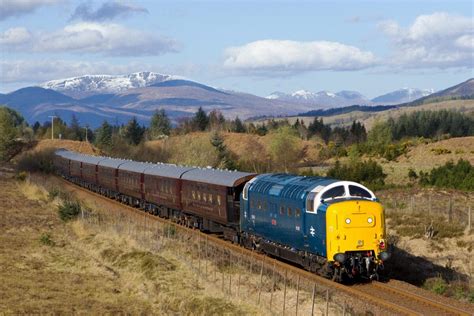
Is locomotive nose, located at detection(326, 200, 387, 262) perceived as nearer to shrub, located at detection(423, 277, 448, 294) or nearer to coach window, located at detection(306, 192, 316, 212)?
coach window, located at detection(306, 192, 316, 212)

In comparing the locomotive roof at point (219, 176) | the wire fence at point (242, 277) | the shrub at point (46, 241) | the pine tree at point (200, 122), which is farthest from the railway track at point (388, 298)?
the pine tree at point (200, 122)

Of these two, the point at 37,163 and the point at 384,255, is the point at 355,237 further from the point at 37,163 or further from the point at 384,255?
the point at 37,163

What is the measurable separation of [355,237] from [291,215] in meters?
3.99

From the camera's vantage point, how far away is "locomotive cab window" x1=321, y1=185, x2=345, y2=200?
2812cm

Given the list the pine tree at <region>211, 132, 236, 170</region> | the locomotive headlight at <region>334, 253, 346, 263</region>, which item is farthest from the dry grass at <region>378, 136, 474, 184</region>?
the locomotive headlight at <region>334, 253, 346, 263</region>

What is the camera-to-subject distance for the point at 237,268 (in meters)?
30.9

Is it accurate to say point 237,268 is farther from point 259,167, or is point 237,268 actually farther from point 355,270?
point 259,167

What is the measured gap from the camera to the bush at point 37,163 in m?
123

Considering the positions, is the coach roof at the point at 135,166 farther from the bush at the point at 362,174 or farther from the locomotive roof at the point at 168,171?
the bush at the point at 362,174

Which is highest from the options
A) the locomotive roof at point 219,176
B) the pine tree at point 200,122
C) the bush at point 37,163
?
the pine tree at point 200,122

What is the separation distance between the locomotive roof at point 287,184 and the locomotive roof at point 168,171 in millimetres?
15712

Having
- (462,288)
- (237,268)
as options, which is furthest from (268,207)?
(462,288)

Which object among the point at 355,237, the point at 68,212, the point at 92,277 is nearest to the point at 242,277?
the point at 355,237

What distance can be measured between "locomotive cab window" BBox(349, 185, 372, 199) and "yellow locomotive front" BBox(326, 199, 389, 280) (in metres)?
0.76
